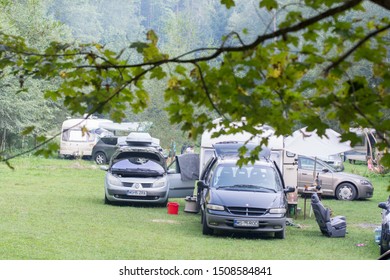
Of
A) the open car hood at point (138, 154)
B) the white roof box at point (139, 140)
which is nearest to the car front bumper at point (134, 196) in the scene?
the open car hood at point (138, 154)

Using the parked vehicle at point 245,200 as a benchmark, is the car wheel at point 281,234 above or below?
below

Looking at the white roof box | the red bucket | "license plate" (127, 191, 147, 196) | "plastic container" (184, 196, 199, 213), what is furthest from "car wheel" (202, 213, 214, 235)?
the white roof box

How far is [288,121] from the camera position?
660 cm

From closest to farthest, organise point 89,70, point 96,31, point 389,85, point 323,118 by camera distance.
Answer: point 389,85
point 323,118
point 89,70
point 96,31

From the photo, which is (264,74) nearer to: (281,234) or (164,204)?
(281,234)

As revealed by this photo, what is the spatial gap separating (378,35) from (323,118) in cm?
88

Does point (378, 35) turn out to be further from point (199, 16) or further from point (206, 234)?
point (199, 16)

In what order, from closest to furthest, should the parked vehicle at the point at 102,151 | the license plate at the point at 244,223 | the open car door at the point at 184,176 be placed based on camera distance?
1. the license plate at the point at 244,223
2. the open car door at the point at 184,176
3. the parked vehicle at the point at 102,151

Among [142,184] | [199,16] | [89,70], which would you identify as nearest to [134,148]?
[142,184]

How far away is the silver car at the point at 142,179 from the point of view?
26453 millimetres

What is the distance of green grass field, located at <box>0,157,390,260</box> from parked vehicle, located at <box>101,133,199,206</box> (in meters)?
0.38

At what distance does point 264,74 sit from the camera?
6324 mm

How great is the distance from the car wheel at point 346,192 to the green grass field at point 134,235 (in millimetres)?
1180

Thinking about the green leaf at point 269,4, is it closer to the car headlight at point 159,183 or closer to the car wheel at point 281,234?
the car wheel at point 281,234
